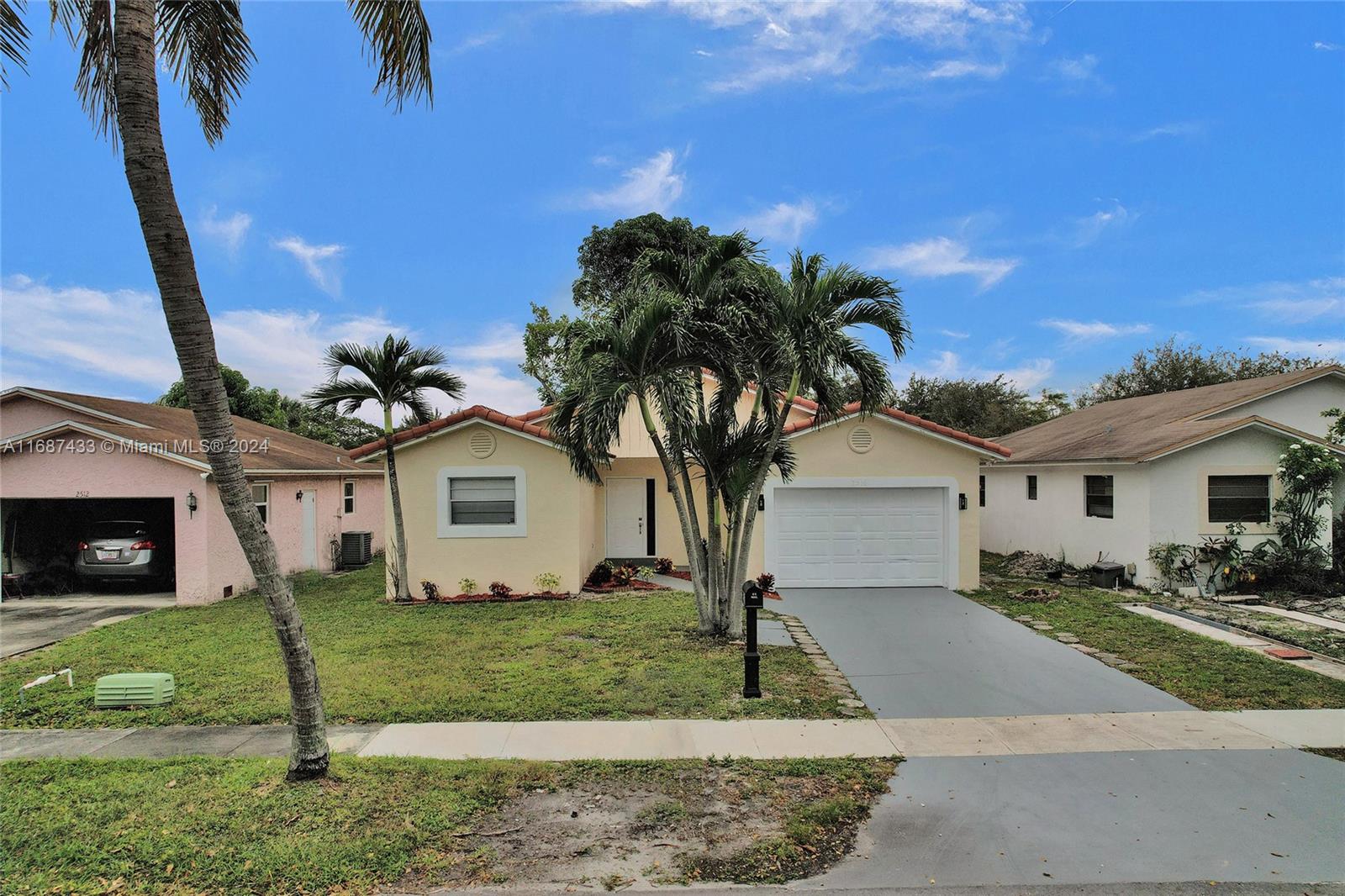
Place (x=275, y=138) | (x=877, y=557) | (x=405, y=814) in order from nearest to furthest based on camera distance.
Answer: (x=405, y=814) < (x=275, y=138) < (x=877, y=557)

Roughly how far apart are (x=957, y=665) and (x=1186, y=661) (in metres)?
2.90

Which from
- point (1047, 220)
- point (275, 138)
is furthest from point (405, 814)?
point (1047, 220)

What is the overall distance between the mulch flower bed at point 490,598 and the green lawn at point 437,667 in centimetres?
44

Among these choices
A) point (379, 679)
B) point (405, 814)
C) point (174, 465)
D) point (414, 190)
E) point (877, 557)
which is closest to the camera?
point (405, 814)

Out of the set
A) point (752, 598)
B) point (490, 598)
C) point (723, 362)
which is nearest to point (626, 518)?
point (490, 598)

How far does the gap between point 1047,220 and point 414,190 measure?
16366 mm

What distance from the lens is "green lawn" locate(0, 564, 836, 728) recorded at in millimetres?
6242

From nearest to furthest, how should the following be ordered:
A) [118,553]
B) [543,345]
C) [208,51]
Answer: [208,51] → [118,553] → [543,345]

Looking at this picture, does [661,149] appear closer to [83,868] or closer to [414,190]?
[414,190]

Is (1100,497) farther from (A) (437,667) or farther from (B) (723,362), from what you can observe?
(A) (437,667)

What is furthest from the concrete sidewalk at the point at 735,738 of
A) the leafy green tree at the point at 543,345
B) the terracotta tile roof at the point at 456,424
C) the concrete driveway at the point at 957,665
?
the leafy green tree at the point at 543,345

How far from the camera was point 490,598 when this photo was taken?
12.0 meters

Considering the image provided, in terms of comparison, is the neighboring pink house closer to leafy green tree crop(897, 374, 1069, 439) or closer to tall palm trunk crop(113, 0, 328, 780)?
tall palm trunk crop(113, 0, 328, 780)

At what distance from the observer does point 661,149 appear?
18047 mm
